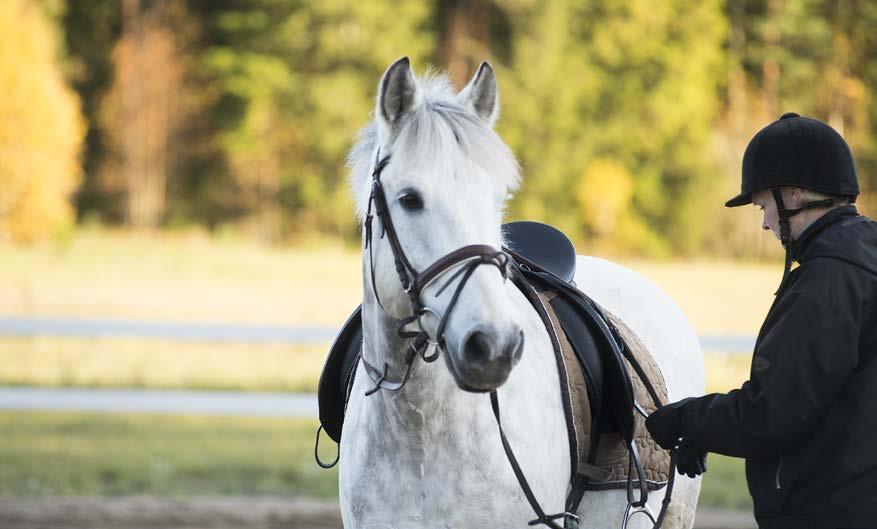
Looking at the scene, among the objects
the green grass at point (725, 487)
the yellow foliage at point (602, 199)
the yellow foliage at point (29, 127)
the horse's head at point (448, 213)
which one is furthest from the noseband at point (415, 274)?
the yellow foliage at point (602, 199)

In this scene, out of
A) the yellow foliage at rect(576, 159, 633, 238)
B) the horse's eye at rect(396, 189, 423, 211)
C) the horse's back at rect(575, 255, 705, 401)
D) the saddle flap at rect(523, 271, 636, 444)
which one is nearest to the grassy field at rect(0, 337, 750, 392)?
the horse's back at rect(575, 255, 705, 401)

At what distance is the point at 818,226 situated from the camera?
2451 mm

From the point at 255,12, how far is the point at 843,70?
57.0 ft

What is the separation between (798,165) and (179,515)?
17.1 feet

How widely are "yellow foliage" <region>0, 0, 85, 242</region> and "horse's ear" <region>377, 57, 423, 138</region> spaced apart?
21.6 m

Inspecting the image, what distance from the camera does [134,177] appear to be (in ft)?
93.2

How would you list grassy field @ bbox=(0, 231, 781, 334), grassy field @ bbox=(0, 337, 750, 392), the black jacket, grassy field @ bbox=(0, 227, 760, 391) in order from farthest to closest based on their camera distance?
grassy field @ bbox=(0, 231, 781, 334) → grassy field @ bbox=(0, 227, 760, 391) → grassy field @ bbox=(0, 337, 750, 392) → the black jacket

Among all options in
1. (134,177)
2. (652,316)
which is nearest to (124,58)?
(134,177)

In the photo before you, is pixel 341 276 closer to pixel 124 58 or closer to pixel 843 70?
pixel 124 58

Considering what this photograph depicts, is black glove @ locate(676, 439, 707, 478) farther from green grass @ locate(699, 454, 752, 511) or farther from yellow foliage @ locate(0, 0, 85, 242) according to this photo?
yellow foliage @ locate(0, 0, 85, 242)

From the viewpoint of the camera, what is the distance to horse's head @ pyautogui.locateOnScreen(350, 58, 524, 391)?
2.33 m

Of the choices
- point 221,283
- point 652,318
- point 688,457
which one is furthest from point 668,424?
point 221,283

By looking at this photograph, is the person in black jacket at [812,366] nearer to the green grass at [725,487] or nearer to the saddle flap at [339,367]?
the saddle flap at [339,367]

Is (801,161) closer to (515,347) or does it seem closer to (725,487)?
(515,347)
